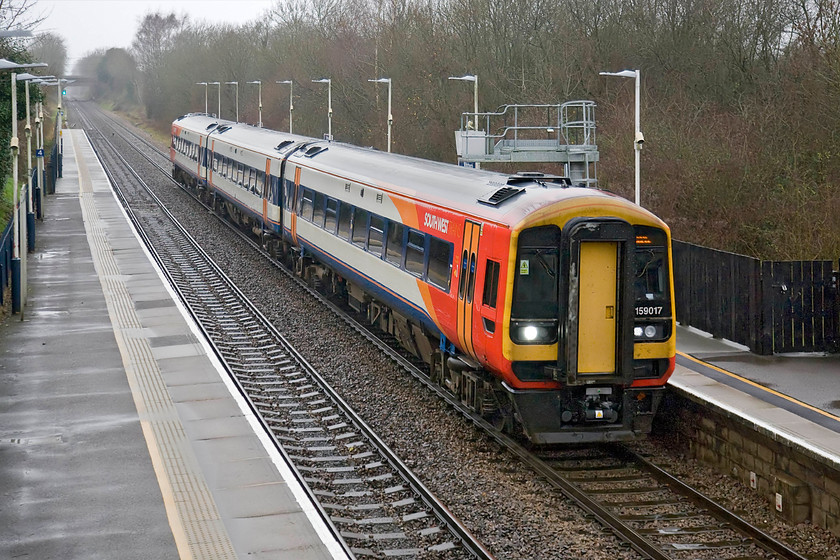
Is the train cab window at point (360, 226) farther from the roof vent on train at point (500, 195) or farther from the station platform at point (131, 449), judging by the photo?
the roof vent on train at point (500, 195)

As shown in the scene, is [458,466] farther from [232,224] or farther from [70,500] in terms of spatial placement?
[232,224]

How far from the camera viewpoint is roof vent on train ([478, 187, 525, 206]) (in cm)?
1223

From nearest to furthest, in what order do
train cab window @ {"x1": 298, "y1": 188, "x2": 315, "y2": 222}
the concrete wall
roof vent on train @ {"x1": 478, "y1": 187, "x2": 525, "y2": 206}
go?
the concrete wall, roof vent on train @ {"x1": 478, "y1": 187, "x2": 525, "y2": 206}, train cab window @ {"x1": 298, "y1": 188, "x2": 315, "y2": 222}

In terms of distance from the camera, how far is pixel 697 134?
1035 inches

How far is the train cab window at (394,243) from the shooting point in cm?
1570

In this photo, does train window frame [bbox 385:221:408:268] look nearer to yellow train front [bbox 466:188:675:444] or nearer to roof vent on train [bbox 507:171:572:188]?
roof vent on train [bbox 507:171:572:188]

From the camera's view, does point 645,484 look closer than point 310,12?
Yes

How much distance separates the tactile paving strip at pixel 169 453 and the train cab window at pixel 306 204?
14.0ft

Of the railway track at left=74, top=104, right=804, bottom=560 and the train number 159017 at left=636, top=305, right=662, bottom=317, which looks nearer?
the railway track at left=74, top=104, right=804, bottom=560

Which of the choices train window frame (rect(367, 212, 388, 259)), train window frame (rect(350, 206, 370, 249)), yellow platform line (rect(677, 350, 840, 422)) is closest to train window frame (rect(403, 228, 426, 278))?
train window frame (rect(367, 212, 388, 259))

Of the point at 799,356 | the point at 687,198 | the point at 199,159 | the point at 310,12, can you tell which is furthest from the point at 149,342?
the point at 310,12

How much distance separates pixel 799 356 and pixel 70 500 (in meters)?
10.3

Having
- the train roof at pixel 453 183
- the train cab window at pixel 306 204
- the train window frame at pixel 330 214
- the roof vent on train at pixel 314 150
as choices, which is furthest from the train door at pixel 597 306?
the roof vent on train at pixel 314 150

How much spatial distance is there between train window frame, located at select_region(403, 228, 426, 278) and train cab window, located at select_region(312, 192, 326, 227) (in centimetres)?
598
